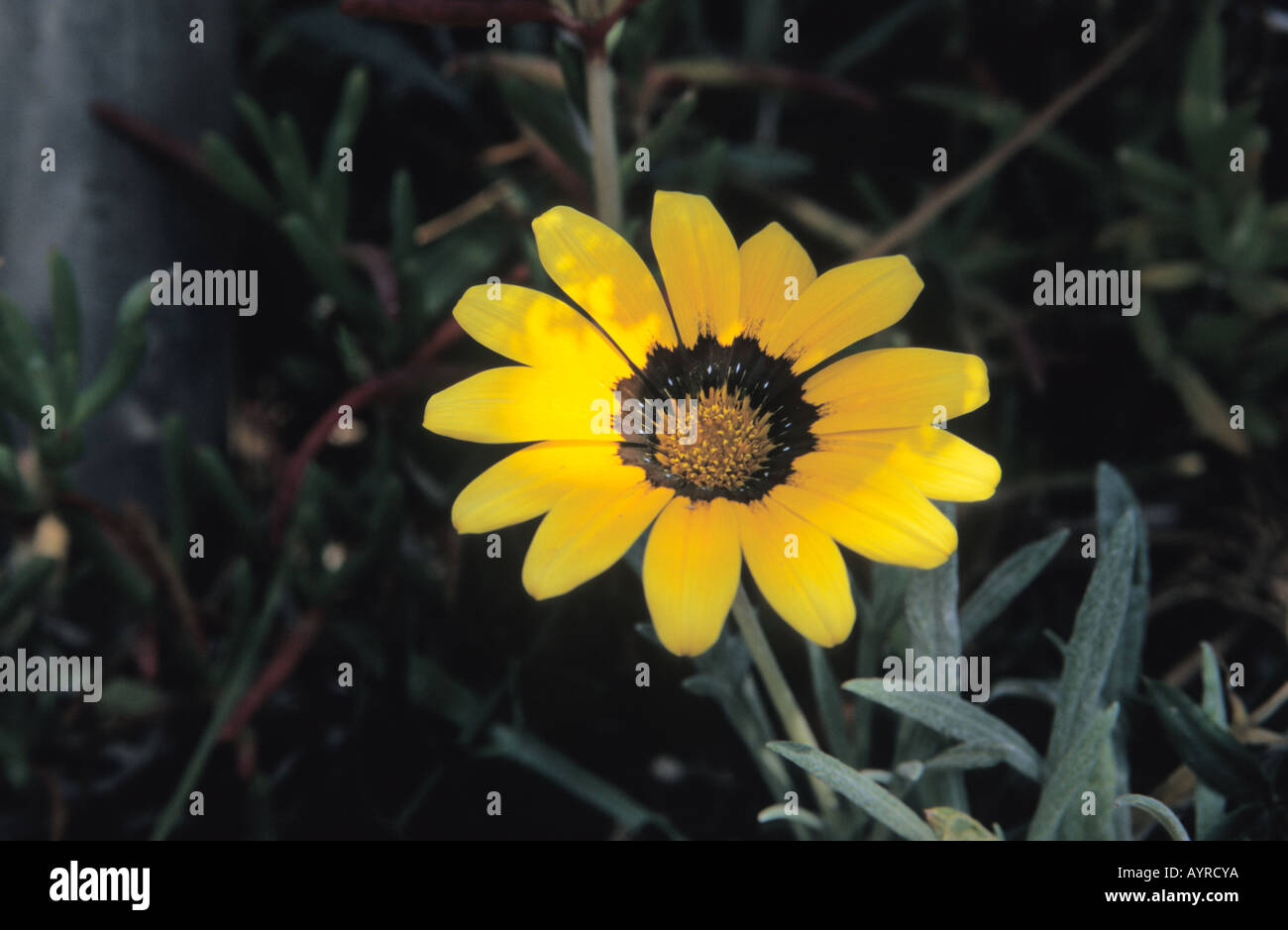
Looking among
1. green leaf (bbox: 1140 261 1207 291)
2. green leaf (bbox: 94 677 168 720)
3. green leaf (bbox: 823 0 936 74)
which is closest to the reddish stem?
green leaf (bbox: 94 677 168 720)

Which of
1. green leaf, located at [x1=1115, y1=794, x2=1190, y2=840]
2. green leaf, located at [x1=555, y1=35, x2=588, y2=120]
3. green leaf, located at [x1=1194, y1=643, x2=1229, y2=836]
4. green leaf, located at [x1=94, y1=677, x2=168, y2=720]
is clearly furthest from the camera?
green leaf, located at [x1=94, y1=677, x2=168, y2=720]

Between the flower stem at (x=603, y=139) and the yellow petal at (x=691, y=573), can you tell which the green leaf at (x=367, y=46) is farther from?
the yellow petal at (x=691, y=573)

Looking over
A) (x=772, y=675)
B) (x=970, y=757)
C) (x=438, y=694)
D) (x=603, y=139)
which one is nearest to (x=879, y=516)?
(x=772, y=675)

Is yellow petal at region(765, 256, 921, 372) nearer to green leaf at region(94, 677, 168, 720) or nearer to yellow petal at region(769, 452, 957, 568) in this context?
yellow petal at region(769, 452, 957, 568)

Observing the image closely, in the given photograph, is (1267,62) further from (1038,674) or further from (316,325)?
(316,325)

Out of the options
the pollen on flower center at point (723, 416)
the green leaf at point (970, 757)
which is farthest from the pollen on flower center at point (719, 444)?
the green leaf at point (970, 757)

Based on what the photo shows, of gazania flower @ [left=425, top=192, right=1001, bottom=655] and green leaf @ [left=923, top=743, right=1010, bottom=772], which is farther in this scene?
green leaf @ [left=923, top=743, right=1010, bottom=772]
